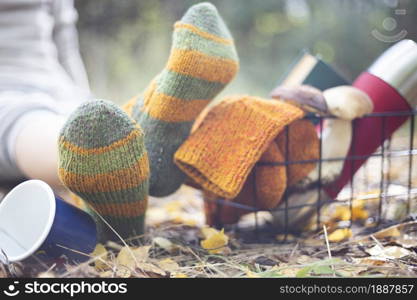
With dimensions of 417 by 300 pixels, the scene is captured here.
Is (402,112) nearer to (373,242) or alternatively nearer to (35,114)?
(373,242)

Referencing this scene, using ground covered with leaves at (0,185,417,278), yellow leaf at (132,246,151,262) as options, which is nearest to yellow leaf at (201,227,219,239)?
ground covered with leaves at (0,185,417,278)

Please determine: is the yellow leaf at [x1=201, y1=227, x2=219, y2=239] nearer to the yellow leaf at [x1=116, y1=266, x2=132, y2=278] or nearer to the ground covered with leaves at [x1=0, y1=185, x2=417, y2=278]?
the ground covered with leaves at [x1=0, y1=185, x2=417, y2=278]

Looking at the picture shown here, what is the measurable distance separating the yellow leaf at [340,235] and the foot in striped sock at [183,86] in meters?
0.23

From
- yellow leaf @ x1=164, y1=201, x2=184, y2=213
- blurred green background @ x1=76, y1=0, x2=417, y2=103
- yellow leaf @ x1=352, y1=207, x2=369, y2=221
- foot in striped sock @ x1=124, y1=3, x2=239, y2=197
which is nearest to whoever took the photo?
foot in striped sock @ x1=124, y1=3, x2=239, y2=197

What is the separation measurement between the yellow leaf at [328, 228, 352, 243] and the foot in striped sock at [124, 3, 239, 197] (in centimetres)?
23

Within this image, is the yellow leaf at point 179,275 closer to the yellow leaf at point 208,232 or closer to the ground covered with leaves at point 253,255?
the ground covered with leaves at point 253,255

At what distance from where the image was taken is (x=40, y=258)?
483 mm

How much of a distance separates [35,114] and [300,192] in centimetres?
40

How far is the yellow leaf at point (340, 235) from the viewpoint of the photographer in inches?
24.8

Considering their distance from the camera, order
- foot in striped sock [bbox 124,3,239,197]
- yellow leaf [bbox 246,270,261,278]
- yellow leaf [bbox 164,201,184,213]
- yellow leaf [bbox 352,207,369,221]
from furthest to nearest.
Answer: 1. yellow leaf [bbox 164,201,184,213]
2. yellow leaf [bbox 352,207,369,221]
3. foot in striped sock [bbox 124,3,239,197]
4. yellow leaf [bbox 246,270,261,278]

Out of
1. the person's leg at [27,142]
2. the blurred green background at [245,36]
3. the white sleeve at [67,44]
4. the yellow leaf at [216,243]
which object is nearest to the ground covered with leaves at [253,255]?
the yellow leaf at [216,243]

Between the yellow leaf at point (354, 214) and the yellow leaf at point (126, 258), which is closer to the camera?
the yellow leaf at point (126, 258)

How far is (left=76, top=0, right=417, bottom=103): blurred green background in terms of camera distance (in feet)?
4.82

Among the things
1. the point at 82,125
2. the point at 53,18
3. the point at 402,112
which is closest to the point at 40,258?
the point at 82,125
